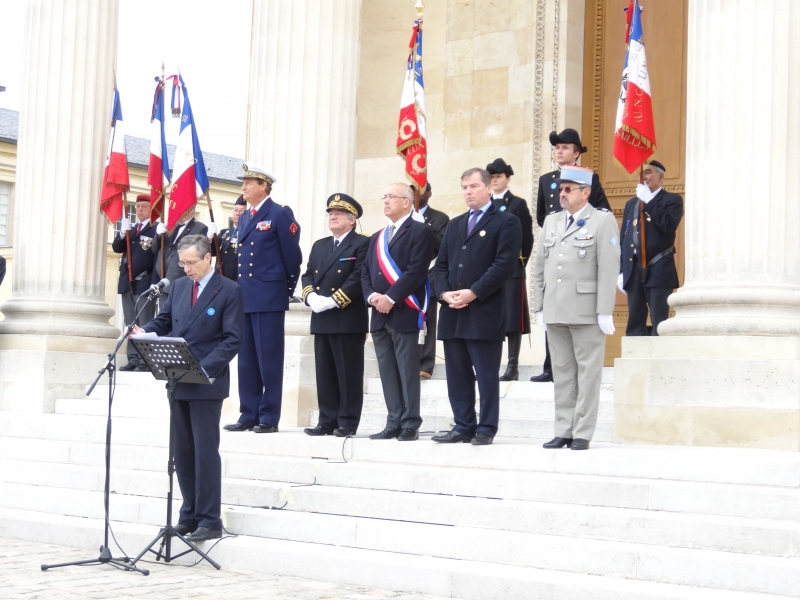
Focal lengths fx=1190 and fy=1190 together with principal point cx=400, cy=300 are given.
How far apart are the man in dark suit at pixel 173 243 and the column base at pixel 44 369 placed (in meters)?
1.09

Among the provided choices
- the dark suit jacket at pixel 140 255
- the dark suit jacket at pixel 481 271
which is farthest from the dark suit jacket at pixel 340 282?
the dark suit jacket at pixel 140 255

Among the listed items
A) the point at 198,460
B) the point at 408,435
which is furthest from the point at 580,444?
the point at 198,460

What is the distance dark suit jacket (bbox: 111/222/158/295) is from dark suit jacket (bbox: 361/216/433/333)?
491cm

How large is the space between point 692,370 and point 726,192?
131 centimetres

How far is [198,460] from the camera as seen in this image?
25.4 feet

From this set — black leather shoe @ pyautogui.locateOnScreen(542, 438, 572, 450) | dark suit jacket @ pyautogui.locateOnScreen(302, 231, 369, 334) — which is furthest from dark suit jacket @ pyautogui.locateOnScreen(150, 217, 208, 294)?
black leather shoe @ pyautogui.locateOnScreen(542, 438, 572, 450)

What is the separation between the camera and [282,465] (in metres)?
8.74

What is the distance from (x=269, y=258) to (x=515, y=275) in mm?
2235

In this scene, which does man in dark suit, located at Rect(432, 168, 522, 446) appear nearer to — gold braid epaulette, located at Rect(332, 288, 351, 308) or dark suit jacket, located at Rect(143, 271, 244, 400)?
gold braid epaulette, located at Rect(332, 288, 351, 308)

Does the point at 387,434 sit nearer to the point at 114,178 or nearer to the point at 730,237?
the point at 730,237

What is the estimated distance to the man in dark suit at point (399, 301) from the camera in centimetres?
886

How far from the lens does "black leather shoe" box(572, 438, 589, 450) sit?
7844 millimetres

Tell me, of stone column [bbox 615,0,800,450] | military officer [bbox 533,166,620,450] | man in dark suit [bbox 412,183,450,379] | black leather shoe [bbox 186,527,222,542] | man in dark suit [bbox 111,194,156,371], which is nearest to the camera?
black leather shoe [bbox 186,527,222,542]

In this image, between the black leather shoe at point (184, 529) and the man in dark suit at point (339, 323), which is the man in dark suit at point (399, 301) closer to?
the man in dark suit at point (339, 323)
